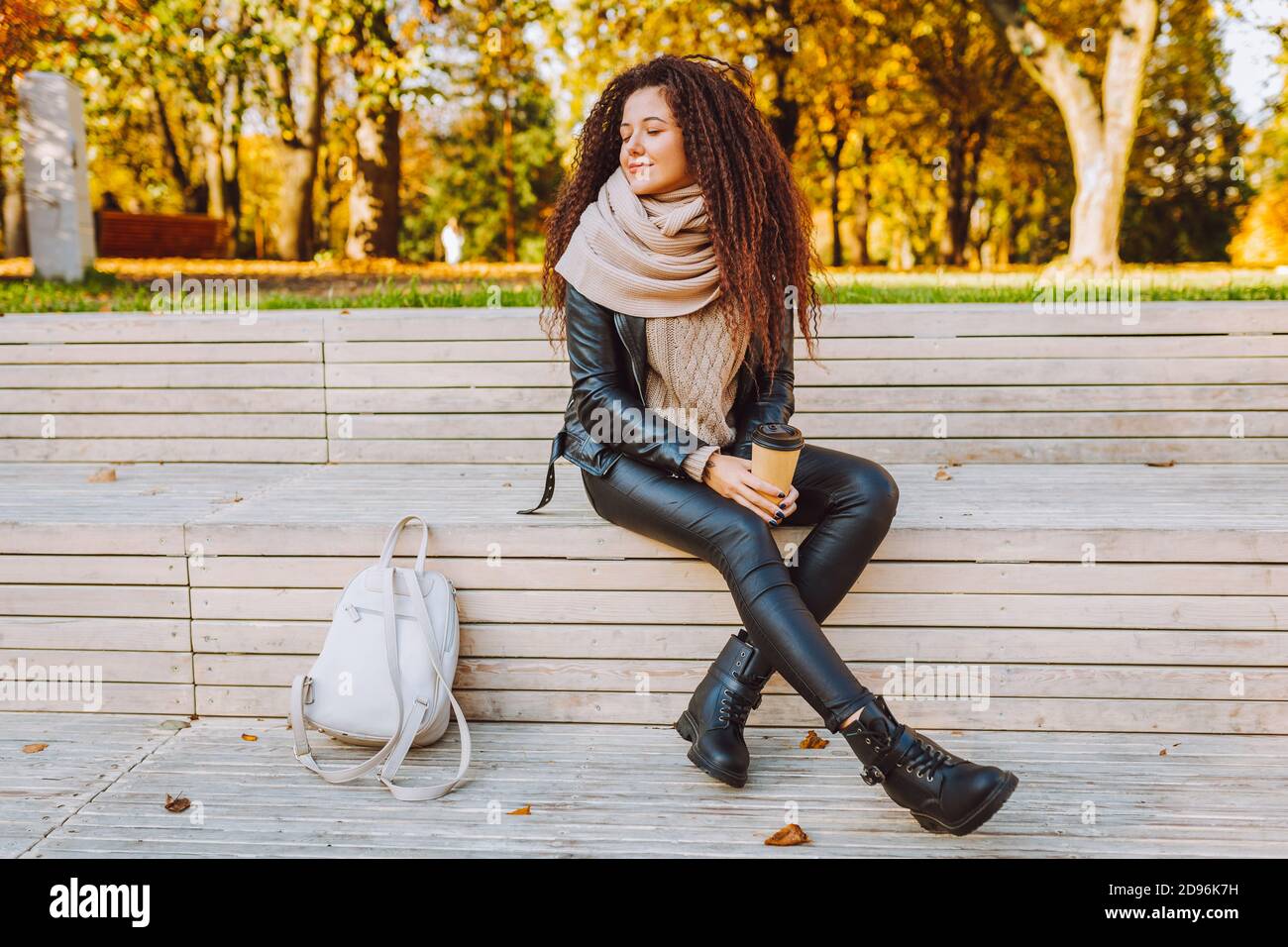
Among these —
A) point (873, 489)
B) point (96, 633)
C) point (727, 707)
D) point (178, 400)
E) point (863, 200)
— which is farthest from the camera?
point (863, 200)

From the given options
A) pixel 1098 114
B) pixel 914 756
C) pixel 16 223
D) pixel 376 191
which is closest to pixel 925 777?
pixel 914 756

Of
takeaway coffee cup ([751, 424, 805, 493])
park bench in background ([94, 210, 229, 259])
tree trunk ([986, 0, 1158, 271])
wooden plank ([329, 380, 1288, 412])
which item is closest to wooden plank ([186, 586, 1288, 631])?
takeaway coffee cup ([751, 424, 805, 493])

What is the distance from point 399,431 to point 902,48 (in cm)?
1576

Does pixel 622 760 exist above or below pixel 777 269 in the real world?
below

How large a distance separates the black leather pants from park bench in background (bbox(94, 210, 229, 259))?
53.1 feet

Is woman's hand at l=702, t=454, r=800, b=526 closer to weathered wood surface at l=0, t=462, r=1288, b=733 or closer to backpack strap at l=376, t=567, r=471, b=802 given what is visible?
weathered wood surface at l=0, t=462, r=1288, b=733

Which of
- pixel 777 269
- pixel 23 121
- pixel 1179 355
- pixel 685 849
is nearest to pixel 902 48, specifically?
pixel 23 121

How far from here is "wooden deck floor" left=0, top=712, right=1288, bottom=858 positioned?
2623 millimetres

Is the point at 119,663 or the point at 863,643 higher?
the point at 863,643

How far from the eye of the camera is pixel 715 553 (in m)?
2.94

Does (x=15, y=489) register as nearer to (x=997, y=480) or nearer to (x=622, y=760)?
(x=622, y=760)

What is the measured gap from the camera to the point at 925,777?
256cm

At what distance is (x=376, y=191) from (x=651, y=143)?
10841 mm

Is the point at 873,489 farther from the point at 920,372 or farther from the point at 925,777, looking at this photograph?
the point at 920,372
